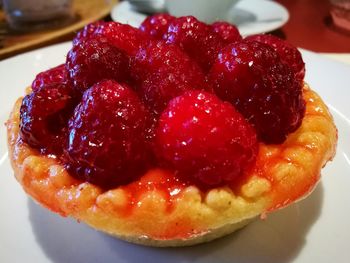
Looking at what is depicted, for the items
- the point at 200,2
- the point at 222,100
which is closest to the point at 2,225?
the point at 222,100

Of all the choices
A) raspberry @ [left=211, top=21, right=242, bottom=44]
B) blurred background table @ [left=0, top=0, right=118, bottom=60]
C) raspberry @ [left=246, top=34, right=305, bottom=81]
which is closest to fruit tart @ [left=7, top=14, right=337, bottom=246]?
raspberry @ [left=246, top=34, right=305, bottom=81]

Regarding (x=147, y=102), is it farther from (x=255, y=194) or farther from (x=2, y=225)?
(x=2, y=225)

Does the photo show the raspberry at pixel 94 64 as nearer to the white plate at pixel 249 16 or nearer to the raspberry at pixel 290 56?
the raspberry at pixel 290 56

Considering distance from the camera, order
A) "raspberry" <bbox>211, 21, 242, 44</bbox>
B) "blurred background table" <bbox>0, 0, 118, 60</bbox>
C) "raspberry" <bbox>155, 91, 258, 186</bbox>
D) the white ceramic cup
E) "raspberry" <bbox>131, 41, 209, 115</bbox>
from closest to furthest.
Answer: "raspberry" <bbox>155, 91, 258, 186</bbox>, "raspberry" <bbox>131, 41, 209, 115</bbox>, "raspberry" <bbox>211, 21, 242, 44</bbox>, "blurred background table" <bbox>0, 0, 118, 60</bbox>, the white ceramic cup

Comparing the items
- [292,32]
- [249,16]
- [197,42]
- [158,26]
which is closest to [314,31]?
[292,32]

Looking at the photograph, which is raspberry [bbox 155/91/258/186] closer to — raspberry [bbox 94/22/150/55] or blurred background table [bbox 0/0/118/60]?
raspberry [bbox 94/22/150/55]

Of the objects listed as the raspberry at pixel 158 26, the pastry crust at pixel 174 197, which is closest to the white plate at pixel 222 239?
the pastry crust at pixel 174 197
